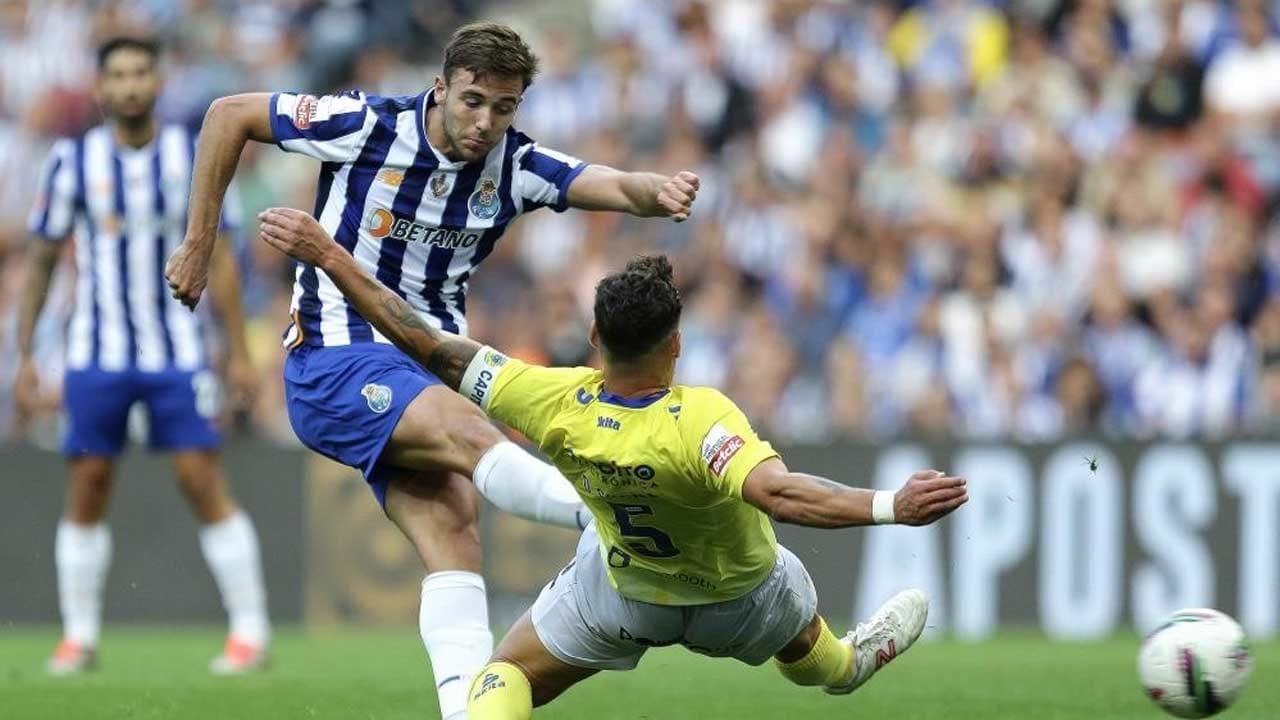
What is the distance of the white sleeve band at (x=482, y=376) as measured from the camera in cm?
627

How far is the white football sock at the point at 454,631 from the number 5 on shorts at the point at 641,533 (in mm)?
791

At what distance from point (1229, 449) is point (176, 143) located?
22.7 feet

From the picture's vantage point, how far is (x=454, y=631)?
682 centimetres

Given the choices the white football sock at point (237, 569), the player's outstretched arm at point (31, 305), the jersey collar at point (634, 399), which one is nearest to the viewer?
the jersey collar at point (634, 399)

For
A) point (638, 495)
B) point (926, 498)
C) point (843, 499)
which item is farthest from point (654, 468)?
point (926, 498)

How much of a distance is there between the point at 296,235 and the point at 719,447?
4.91 feet

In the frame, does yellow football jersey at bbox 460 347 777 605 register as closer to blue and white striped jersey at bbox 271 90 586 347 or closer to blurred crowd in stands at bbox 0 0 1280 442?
blue and white striped jersey at bbox 271 90 586 347

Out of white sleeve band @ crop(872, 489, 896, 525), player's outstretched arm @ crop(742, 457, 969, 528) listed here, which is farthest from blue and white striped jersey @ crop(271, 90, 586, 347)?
white sleeve band @ crop(872, 489, 896, 525)

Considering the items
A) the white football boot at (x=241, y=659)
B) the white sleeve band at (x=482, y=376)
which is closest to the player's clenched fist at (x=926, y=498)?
the white sleeve band at (x=482, y=376)

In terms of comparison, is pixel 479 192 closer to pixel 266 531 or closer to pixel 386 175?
pixel 386 175

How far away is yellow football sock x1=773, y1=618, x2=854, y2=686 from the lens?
6.96 meters

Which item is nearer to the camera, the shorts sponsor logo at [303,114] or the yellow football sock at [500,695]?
the yellow football sock at [500,695]

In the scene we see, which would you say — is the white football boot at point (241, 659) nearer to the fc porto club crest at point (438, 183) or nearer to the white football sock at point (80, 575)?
the white football sock at point (80, 575)

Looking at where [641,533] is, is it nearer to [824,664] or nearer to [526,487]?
[526,487]
